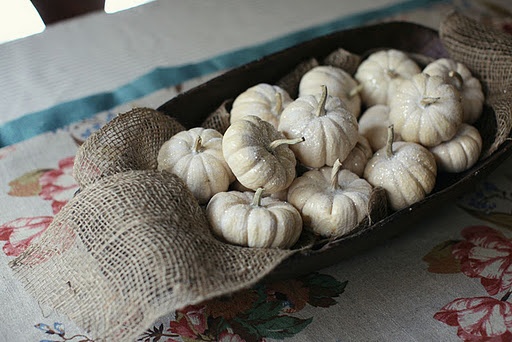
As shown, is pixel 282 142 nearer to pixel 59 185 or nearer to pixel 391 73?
pixel 391 73

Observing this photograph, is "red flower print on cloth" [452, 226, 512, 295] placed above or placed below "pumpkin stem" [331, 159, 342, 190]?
below

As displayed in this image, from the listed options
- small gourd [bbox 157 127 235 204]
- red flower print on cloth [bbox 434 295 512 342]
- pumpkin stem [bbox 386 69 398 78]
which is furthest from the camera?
pumpkin stem [bbox 386 69 398 78]

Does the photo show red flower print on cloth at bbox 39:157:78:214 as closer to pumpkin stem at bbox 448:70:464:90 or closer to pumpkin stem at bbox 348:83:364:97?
pumpkin stem at bbox 348:83:364:97

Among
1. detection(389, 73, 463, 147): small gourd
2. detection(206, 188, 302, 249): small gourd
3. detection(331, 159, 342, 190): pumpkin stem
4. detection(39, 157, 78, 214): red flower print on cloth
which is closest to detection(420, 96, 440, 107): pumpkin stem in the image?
detection(389, 73, 463, 147): small gourd

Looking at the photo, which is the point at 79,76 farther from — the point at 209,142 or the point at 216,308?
the point at 216,308

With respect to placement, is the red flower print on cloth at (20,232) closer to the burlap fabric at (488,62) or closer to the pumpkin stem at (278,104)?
the pumpkin stem at (278,104)

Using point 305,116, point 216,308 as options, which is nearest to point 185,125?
point 305,116

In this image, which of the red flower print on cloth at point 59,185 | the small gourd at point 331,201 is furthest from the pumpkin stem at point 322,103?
the red flower print on cloth at point 59,185
